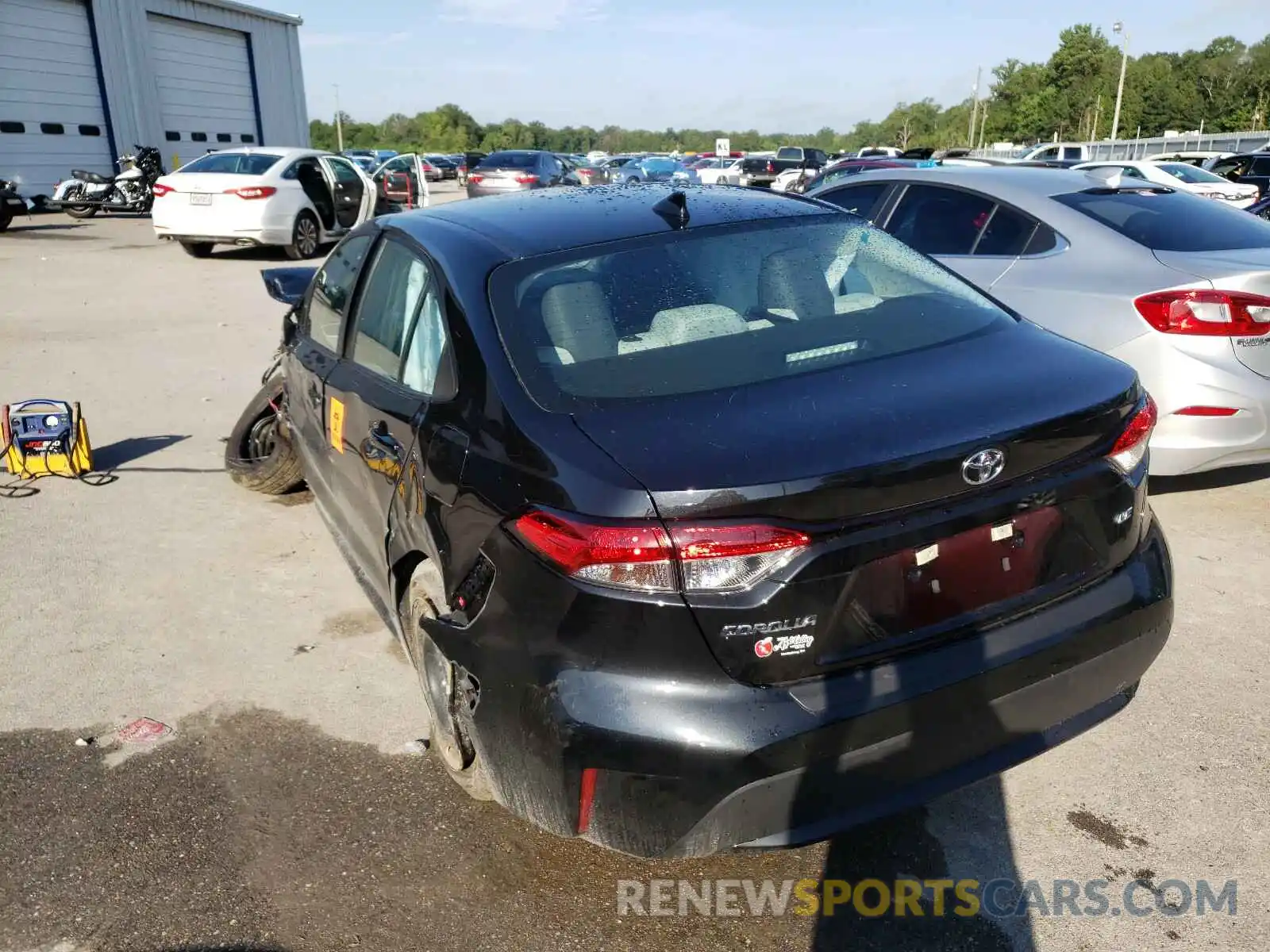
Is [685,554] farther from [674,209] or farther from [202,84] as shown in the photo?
[202,84]

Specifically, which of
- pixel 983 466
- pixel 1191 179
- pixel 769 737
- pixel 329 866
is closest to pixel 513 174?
pixel 1191 179

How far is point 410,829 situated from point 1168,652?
2721 millimetres

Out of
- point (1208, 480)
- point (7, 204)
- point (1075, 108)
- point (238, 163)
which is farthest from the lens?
point (1075, 108)

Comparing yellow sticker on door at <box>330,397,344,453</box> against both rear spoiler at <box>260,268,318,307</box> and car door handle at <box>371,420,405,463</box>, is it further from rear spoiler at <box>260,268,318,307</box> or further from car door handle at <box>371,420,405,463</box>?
rear spoiler at <box>260,268,318,307</box>

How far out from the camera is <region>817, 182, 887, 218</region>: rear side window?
6236 millimetres

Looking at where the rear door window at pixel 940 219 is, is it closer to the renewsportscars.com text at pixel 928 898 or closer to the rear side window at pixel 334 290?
the rear side window at pixel 334 290

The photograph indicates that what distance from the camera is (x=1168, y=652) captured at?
3686 millimetres

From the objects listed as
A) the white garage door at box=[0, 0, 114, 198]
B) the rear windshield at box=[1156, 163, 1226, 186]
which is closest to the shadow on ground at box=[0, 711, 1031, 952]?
the rear windshield at box=[1156, 163, 1226, 186]

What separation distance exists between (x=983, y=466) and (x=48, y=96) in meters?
28.6

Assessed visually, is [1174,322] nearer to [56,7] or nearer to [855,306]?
[855,306]

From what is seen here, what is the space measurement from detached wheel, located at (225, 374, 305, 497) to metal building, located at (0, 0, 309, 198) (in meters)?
23.2

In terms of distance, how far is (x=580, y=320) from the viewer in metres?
2.72

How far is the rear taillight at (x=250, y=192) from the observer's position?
14.7 m

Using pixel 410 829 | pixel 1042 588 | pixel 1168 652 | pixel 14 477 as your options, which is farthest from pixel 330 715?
pixel 14 477
